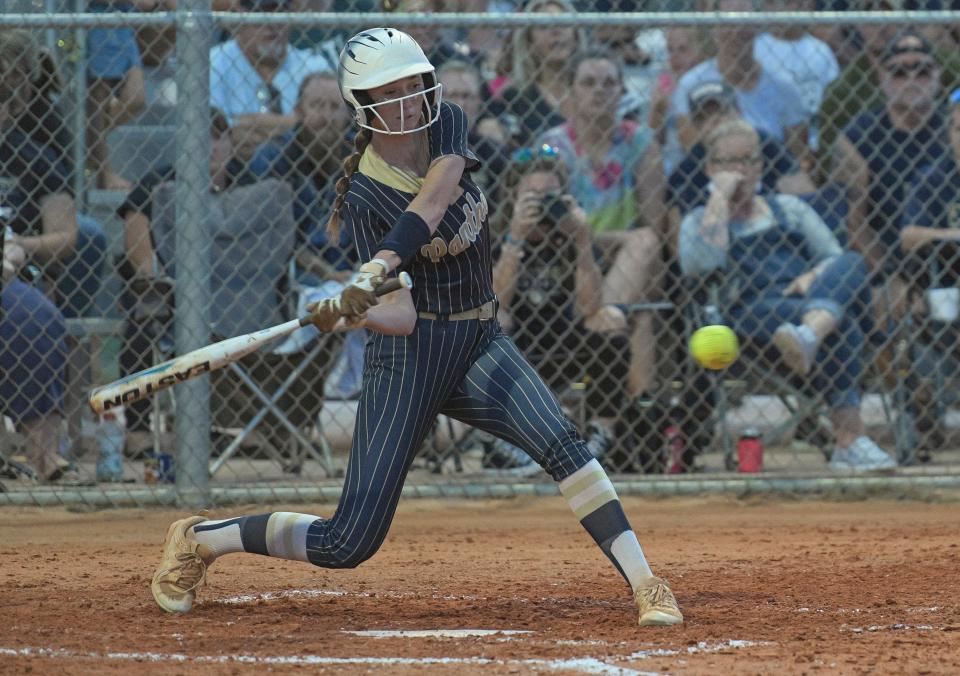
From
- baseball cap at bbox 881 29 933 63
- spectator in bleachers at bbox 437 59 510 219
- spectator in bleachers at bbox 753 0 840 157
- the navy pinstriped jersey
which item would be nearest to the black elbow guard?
the navy pinstriped jersey

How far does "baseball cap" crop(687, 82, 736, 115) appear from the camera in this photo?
730cm

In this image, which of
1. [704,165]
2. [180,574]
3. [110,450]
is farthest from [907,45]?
[180,574]

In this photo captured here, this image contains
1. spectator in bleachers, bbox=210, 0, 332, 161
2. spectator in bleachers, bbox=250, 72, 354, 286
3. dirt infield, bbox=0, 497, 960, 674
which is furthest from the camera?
spectator in bleachers, bbox=210, 0, 332, 161

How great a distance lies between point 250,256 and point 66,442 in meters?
1.34

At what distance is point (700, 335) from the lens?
6.04m

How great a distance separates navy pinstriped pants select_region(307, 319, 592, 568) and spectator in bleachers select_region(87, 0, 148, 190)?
11.5ft

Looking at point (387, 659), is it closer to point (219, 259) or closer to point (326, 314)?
point (326, 314)

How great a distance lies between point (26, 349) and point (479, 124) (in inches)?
99.2

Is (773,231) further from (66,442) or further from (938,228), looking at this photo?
(66,442)

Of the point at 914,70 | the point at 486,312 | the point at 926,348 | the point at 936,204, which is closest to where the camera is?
the point at 486,312

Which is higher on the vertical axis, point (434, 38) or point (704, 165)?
point (434, 38)

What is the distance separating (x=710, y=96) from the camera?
7.30 m

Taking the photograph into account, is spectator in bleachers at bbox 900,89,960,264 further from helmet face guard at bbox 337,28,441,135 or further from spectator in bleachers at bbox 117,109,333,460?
helmet face guard at bbox 337,28,441,135

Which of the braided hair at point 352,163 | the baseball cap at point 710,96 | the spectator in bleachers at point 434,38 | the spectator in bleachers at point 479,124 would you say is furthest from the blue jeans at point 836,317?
the braided hair at point 352,163
